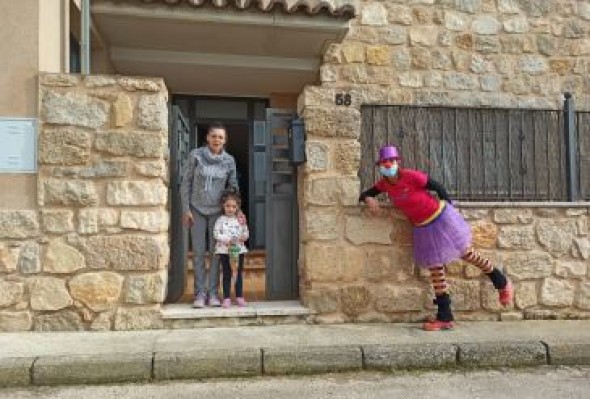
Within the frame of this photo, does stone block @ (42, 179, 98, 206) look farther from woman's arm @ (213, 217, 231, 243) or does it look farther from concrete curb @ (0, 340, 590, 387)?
concrete curb @ (0, 340, 590, 387)

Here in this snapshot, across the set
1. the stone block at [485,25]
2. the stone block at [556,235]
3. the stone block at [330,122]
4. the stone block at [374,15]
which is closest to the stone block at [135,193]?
the stone block at [330,122]

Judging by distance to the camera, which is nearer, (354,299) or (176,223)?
(354,299)

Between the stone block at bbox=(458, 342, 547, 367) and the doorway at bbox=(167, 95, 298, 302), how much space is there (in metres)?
1.77

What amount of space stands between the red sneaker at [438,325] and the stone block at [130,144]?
268 cm

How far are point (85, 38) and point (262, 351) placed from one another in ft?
11.4

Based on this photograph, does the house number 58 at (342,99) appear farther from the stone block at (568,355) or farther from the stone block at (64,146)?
the stone block at (568,355)

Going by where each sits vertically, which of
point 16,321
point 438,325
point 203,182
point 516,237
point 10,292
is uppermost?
point 203,182

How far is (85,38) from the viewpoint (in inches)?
219

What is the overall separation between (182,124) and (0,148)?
1819 millimetres

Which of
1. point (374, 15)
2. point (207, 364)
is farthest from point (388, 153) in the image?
point (374, 15)

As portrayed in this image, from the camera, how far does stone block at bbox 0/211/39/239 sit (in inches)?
182

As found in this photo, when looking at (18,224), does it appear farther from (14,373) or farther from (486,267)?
(486,267)

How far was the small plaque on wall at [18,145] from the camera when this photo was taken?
4.66 meters

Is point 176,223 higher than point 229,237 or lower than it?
higher
